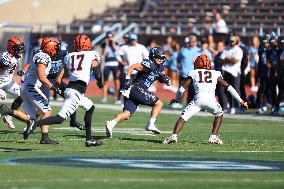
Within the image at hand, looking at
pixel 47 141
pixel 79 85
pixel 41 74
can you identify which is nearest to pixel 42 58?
pixel 41 74

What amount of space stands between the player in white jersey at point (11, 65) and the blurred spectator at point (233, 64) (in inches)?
309

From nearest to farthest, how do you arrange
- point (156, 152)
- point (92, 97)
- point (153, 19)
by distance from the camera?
point (156, 152) < point (92, 97) < point (153, 19)

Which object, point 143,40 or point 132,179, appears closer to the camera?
point 132,179

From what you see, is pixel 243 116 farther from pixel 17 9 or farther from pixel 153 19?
pixel 17 9

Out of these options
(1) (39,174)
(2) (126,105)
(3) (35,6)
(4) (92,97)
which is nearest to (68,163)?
(1) (39,174)

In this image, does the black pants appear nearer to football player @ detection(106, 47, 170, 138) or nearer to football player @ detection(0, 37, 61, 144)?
football player @ detection(106, 47, 170, 138)

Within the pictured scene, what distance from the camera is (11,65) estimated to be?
693 inches

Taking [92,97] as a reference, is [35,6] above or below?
above

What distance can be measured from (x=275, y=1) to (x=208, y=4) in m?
3.10

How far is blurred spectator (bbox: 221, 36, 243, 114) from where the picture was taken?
25062 millimetres

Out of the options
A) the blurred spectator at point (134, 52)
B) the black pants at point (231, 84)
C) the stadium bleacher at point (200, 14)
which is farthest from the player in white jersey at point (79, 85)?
the stadium bleacher at point (200, 14)

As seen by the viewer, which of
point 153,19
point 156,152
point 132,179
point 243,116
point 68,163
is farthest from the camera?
point 153,19

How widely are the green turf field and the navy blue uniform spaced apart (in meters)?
0.54

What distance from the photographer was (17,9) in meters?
47.3
